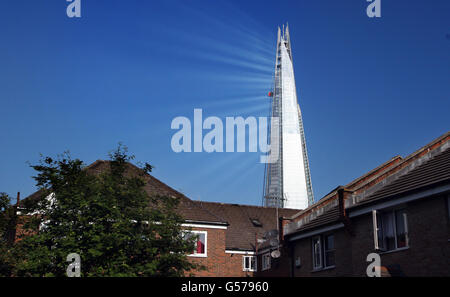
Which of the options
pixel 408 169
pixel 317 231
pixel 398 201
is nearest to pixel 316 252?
pixel 317 231

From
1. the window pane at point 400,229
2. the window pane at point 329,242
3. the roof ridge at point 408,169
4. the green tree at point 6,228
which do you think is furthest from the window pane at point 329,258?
the green tree at point 6,228

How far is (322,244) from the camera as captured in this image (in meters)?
30.4

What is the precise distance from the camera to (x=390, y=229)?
2530cm

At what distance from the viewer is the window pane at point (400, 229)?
965 inches

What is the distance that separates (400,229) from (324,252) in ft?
21.3

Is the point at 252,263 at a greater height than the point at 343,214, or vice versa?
the point at 343,214

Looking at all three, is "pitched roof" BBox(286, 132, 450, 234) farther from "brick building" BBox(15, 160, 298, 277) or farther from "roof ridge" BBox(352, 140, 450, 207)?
"brick building" BBox(15, 160, 298, 277)

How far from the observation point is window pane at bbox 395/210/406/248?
24500mm

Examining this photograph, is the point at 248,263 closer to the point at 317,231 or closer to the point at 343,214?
the point at 317,231

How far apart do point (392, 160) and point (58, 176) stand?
21.3 metres

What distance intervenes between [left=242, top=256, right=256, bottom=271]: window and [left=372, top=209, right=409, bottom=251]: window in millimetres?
23806

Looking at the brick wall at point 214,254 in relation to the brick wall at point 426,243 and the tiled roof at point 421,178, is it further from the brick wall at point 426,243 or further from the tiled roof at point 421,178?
the brick wall at point 426,243
